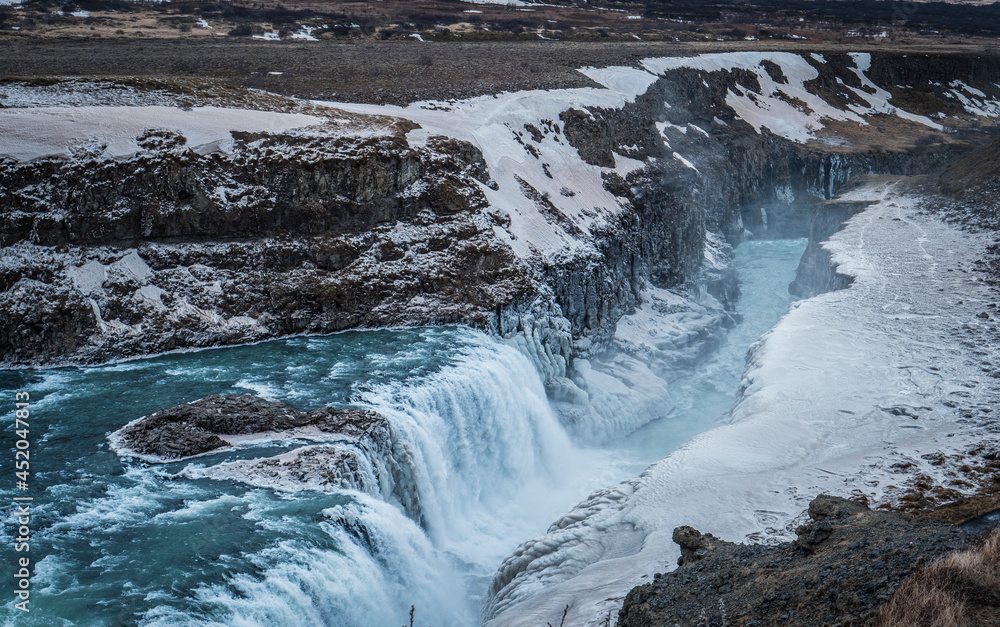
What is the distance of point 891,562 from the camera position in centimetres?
984

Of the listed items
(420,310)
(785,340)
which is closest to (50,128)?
(420,310)

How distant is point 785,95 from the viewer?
65500 mm

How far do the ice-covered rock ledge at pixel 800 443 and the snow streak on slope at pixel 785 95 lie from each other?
32116 mm

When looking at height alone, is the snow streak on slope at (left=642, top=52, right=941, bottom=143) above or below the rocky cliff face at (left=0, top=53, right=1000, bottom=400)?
above

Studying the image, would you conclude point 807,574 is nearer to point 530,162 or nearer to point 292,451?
point 292,451

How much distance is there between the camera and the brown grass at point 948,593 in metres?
8.20

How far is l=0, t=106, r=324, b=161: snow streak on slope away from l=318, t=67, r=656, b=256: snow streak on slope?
6302mm

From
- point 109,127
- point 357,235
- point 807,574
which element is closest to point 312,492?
point 807,574

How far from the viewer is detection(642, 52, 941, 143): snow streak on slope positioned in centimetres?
5922

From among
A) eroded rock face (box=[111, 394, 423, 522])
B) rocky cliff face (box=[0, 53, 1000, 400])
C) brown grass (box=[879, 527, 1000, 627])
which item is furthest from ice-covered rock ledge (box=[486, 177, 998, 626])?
rocky cliff face (box=[0, 53, 1000, 400])

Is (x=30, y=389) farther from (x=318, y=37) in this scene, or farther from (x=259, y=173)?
(x=318, y=37)

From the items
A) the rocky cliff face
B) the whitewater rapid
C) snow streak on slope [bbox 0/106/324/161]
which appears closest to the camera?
the whitewater rapid

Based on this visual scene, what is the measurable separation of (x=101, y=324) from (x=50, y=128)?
7.74 metres

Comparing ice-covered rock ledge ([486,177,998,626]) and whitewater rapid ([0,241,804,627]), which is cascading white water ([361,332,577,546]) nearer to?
whitewater rapid ([0,241,804,627])
